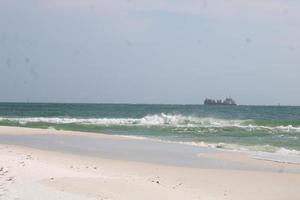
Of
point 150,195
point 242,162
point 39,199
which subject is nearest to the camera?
point 39,199

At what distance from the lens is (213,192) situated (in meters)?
9.92

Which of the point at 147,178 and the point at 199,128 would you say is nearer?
the point at 147,178

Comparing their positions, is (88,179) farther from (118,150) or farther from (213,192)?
(118,150)

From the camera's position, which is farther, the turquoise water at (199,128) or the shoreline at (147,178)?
the turquoise water at (199,128)

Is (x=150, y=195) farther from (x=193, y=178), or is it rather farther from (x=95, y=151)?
(x=95, y=151)

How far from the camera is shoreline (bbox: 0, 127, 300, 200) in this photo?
27.3 ft

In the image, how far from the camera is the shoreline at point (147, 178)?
27.3 ft

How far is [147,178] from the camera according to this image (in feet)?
35.8

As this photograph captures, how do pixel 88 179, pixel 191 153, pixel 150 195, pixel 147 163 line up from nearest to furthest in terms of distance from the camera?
pixel 150 195, pixel 88 179, pixel 147 163, pixel 191 153

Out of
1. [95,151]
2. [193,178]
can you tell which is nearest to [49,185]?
[193,178]

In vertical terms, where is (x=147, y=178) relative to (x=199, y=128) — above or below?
below

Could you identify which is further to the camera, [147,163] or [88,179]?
[147,163]

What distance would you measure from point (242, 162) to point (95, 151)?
4.86 m

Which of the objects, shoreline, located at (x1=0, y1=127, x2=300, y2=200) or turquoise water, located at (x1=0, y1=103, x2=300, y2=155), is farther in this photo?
turquoise water, located at (x1=0, y1=103, x2=300, y2=155)
